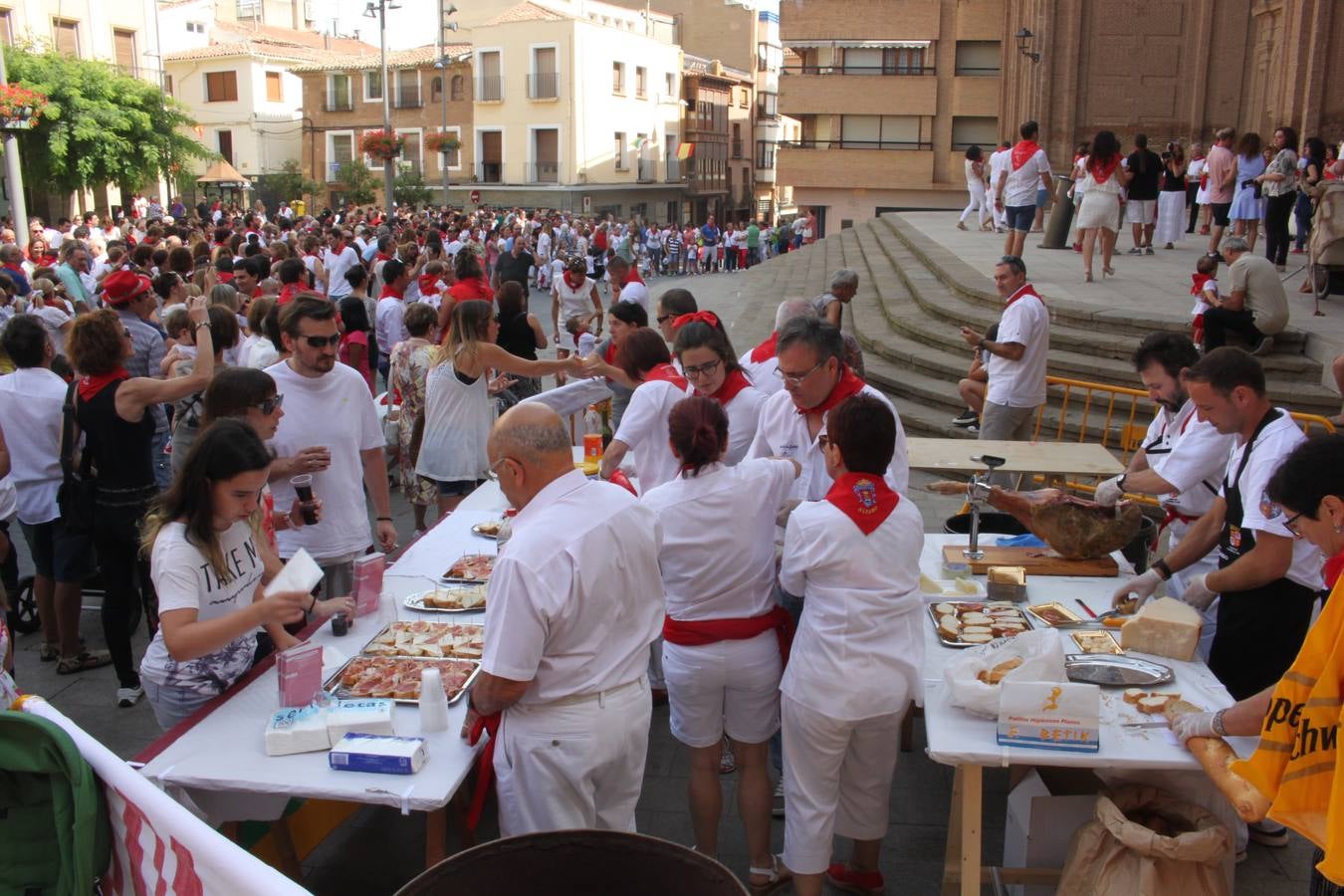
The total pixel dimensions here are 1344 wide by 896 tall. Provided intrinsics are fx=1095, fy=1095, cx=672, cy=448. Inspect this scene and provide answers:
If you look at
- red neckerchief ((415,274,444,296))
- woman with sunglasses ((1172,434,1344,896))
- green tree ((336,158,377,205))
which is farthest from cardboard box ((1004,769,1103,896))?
green tree ((336,158,377,205))

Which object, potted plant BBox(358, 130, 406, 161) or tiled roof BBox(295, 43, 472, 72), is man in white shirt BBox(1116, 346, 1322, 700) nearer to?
potted plant BBox(358, 130, 406, 161)

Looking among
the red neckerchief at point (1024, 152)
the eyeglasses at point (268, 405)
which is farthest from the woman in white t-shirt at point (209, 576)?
the red neckerchief at point (1024, 152)

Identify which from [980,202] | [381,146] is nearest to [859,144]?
[381,146]

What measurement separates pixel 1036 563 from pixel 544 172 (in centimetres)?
4226

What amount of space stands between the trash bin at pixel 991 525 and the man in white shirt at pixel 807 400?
1.40 m

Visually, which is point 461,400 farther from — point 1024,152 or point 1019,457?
point 1024,152

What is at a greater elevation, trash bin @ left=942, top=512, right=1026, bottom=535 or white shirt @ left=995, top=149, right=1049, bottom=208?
white shirt @ left=995, top=149, right=1049, bottom=208

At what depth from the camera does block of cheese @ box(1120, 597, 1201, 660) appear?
3955 mm

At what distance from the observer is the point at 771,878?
4031mm

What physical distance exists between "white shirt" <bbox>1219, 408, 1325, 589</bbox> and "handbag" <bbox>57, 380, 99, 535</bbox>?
200 inches

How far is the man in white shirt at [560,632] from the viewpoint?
3033 mm

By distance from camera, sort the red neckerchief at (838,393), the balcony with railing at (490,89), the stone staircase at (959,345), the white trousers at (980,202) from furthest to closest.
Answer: the balcony with railing at (490,89) < the white trousers at (980,202) < the stone staircase at (959,345) < the red neckerchief at (838,393)

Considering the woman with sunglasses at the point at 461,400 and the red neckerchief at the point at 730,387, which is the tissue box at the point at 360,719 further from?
the woman with sunglasses at the point at 461,400

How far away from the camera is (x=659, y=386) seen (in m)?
5.26
